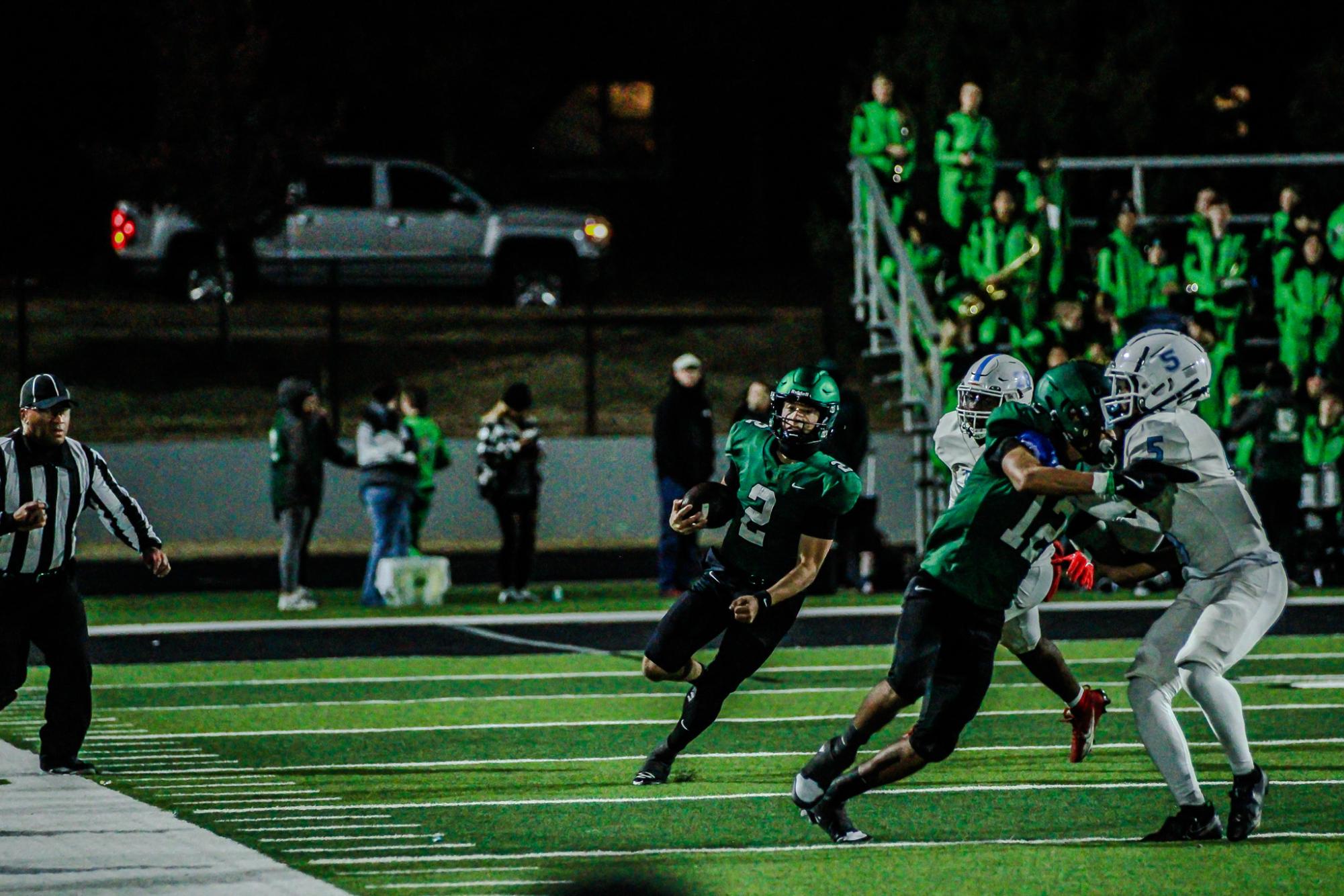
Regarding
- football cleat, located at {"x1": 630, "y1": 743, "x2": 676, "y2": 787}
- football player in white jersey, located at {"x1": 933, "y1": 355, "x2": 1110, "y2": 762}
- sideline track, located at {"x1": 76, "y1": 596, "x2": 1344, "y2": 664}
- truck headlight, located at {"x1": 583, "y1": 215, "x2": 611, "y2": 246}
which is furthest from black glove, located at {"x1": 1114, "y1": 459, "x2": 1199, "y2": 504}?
truck headlight, located at {"x1": 583, "y1": 215, "x2": 611, "y2": 246}

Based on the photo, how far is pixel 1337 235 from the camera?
18.8 meters

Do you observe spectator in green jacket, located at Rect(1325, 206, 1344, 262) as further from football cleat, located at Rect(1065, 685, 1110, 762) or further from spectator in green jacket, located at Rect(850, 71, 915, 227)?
football cleat, located at Rect(1065, 685, 1110, 762)

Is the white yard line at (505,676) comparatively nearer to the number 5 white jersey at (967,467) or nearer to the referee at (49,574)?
the referee at (49,574)

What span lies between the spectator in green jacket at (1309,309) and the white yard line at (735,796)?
409 inches

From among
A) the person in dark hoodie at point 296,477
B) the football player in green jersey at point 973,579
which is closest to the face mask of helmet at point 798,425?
the football player in green jersey at point 973,579

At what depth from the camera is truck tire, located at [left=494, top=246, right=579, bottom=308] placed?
26.6 meters

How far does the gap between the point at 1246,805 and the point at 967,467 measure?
5.93ft

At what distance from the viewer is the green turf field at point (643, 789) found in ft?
23.1

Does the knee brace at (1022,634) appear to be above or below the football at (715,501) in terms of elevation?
below

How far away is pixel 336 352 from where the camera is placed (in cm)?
2180

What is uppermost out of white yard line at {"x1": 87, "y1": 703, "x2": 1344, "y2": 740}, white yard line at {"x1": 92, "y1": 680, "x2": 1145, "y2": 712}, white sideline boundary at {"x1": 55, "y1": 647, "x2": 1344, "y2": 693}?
white yard line at {"x1": 87, "y1": 703, "x2": 1344, "y2": 740}

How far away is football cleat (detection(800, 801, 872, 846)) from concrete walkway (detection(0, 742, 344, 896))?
1.72 m

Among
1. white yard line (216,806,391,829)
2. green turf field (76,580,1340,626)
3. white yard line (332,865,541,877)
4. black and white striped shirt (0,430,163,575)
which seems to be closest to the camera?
white yard line (332,865,541,877)

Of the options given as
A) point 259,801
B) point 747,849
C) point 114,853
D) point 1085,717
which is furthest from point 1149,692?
point 114,853
